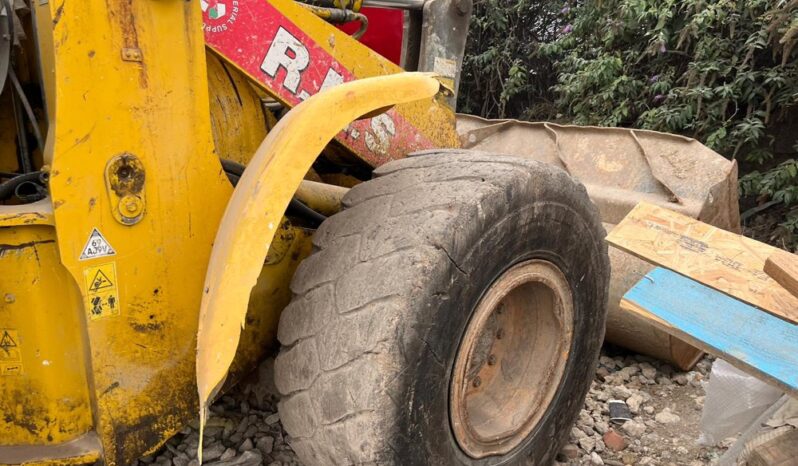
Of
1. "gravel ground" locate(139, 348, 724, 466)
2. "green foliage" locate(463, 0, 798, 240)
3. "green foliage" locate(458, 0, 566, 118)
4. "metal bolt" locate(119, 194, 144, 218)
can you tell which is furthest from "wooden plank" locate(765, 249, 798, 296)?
"green foliage" locate(458, 0, 566, 118)

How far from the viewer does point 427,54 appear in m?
2.84

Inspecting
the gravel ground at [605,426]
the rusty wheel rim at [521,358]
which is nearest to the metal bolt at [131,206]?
the gravel ground at [605,426]

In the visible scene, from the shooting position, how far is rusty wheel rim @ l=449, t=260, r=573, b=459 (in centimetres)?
200

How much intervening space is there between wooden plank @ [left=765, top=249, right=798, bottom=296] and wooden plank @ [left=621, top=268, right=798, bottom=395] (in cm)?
25

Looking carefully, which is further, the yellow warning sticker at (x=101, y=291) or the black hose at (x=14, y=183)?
the black hose at (x=14, y=183)

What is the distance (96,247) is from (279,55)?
84cm

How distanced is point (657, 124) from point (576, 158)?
2079 millimetres

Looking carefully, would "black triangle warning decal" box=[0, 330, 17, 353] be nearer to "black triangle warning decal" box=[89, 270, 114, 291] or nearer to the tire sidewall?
"black triangle warning decal" box=[89, 270, 114, 291]

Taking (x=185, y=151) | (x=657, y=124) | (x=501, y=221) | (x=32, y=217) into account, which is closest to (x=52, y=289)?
(x=32, y=217)

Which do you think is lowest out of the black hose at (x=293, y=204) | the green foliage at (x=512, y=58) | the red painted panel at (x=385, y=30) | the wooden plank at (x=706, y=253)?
the green foliage at (x=512, y=58)

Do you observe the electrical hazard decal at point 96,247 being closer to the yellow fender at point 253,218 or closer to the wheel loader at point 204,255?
the wheel loader at point 204,255

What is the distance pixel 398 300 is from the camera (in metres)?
1.44

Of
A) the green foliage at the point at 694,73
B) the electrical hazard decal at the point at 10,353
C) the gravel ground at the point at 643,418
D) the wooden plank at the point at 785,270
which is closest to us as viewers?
the electrical hazard decal at the point at 10,353

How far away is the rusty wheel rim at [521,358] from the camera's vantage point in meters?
2.00
